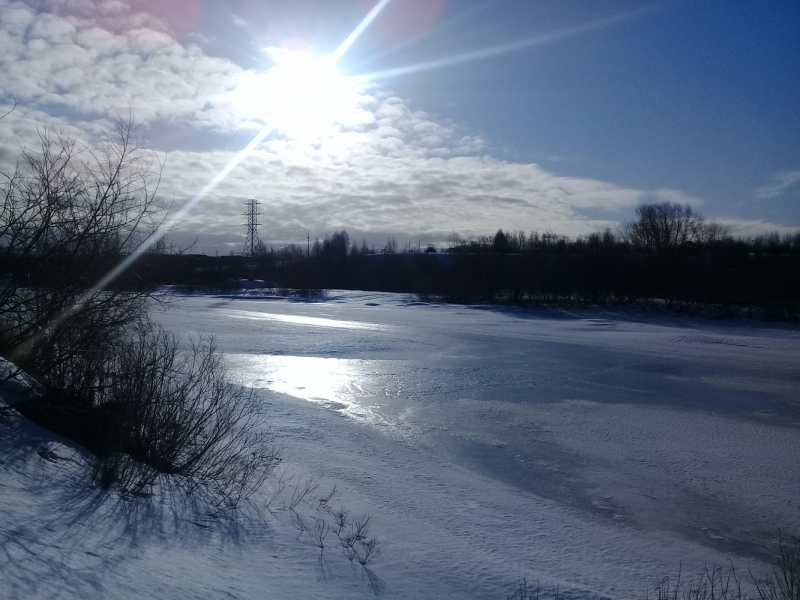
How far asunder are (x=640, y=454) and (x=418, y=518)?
186 inches

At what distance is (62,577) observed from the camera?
4.09 meters

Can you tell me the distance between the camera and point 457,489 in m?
8.69

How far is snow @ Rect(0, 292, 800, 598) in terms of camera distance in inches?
201

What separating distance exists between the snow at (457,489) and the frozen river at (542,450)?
0.04 m

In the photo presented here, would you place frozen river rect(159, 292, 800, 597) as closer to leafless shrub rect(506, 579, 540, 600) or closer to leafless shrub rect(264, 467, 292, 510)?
leafless shrub rect(506, 579, 540, 600)

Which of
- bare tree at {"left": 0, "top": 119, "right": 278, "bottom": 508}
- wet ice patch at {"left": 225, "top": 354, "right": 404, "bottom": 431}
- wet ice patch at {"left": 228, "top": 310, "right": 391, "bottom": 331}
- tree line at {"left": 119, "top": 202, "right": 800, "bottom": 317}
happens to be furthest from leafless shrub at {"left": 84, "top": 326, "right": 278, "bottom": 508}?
tree line at {"left": 119, "top": 202, "right": 800, "bottom": 317}

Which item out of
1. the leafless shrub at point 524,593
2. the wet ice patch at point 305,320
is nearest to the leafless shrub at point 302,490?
the leafless shrub at point 524,593

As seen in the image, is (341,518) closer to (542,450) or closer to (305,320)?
(542,450)

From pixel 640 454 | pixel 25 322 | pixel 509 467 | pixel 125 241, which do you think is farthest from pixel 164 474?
pixel 640 454

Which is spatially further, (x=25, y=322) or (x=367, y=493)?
(x=367, y=493)

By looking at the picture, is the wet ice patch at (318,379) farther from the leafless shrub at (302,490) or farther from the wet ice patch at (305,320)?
the wet ice patch at (305,320)

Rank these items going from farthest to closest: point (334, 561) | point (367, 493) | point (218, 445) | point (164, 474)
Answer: point (218, 445), point (367, 493), point (164, 474), point (334, 561)

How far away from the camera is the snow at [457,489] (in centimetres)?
510

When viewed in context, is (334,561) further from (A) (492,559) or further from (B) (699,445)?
(B) (699,445)
